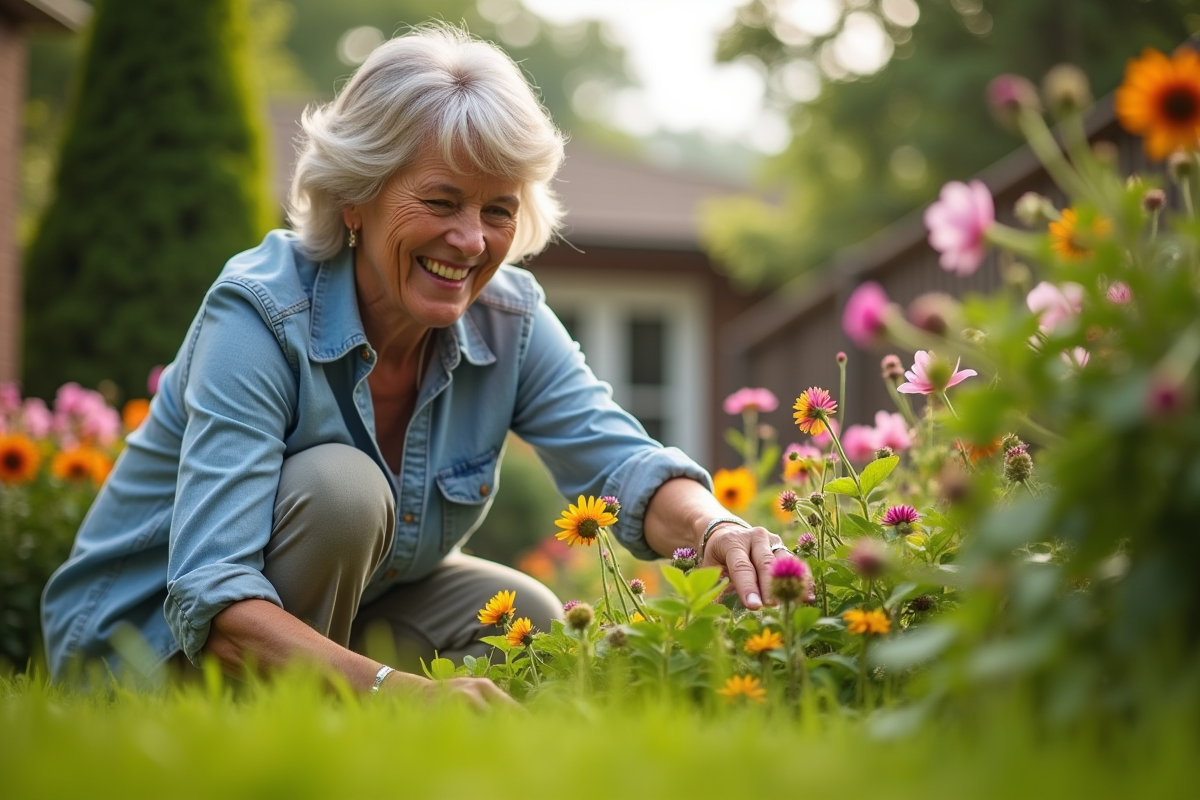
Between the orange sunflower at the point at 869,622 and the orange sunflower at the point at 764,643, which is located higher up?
the orange sunflower at the point at 869,622

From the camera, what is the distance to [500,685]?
181 cm

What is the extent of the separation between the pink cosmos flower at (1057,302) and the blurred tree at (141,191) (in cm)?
599

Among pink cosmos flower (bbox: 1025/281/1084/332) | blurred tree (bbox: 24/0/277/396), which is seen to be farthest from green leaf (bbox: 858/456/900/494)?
blurred tree (bbox: 24/0/277/396)

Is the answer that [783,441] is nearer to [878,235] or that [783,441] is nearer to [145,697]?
[878,235]

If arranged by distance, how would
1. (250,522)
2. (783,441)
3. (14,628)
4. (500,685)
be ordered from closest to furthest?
(500,685)
(250,522)
(14,628)
(783,441)

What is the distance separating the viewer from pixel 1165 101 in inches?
43.2

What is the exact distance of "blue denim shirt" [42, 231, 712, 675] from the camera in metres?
2.01

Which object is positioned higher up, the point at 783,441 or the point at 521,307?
the point at 783,441

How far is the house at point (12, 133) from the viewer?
6414 mm

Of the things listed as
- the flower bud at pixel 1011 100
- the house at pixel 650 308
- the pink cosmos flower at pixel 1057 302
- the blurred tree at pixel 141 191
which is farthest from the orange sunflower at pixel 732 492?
the house at pixel 650 308

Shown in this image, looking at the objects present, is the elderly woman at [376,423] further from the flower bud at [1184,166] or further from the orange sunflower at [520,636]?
the flower bud at [1184,166]

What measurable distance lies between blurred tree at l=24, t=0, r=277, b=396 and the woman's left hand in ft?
17.8

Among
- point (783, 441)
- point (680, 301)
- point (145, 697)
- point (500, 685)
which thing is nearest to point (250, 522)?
point (145, 697)

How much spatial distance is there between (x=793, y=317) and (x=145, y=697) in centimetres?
635
